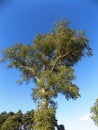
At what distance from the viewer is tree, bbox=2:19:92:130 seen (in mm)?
29672

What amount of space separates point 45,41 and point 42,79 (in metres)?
4.65

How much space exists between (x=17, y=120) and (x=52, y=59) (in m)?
33.3

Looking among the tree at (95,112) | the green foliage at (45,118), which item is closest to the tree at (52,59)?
the green foliage at (45,118)

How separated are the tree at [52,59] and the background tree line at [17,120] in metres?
28.9

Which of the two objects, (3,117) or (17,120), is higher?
(3,117)

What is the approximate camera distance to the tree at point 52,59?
1168 inches

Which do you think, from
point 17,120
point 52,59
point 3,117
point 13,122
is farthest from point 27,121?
point 52,59

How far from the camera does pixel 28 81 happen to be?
3316 cm

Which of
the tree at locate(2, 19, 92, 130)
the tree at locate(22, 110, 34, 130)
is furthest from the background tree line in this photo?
the tree at locate(2, 19, 92, 130)

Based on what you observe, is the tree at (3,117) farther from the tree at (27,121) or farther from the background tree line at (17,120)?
the tree at (27,121)

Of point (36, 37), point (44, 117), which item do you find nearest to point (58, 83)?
point (44, 117)

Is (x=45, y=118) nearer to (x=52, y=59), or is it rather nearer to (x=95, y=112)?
(x=52, y=59)

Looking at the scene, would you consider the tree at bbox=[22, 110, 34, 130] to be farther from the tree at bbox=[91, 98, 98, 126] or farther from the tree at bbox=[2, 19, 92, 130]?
the tree at bbox=[2, 19, 92, 130]

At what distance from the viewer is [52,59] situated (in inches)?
1280
